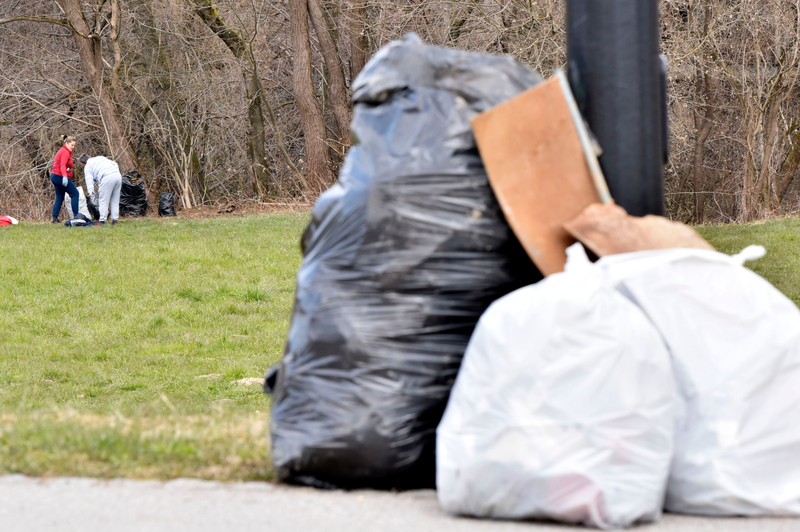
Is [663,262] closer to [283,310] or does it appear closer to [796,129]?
[283,310]

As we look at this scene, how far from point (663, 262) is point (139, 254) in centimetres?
1036

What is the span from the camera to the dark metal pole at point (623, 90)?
2945mm

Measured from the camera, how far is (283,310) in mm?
9250

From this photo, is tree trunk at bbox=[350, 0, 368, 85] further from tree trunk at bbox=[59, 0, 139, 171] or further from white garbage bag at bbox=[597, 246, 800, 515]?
white garbage bag at bbox=[597, 246, 800, 515]

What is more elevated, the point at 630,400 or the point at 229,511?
the point at 630,400

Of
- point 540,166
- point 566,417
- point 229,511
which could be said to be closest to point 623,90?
point 540,166

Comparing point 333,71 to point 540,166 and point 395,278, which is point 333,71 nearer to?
point 540,166

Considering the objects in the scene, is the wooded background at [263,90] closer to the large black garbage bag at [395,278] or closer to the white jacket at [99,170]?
the white jacket at [99,170]

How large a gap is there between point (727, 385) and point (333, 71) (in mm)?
20311

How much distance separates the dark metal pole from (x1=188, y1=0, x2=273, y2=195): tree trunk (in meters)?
19.0

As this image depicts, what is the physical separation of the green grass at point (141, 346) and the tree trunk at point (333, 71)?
Answer: 7.66 meters

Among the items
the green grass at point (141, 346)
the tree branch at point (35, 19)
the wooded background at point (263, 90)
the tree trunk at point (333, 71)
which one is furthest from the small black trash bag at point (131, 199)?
the tree trunk at point (333, 71)

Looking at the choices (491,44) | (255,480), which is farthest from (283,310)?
(491,44)

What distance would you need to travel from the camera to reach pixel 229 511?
2.38 meters
